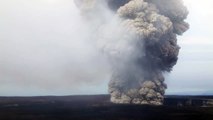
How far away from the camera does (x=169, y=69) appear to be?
76.0 m

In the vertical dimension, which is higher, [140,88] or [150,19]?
[150,19]

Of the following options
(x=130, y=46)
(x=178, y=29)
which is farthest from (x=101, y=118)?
(x=178, y=29)

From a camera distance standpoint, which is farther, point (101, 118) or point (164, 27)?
point (164, 27)

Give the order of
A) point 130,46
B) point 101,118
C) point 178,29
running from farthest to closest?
point 178,29 → point 130,46 → point 101,118

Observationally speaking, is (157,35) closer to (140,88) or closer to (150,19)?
(150,19)

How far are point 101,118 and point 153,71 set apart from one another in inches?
829

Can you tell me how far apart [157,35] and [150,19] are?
296 cm

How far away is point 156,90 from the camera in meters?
73.7

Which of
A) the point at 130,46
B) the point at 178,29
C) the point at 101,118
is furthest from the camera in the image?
the point at 178,29

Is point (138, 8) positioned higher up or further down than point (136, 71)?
higher up

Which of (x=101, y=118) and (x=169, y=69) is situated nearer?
(x=101, y=118)

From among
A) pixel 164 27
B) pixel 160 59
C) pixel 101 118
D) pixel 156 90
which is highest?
pixel 164 27

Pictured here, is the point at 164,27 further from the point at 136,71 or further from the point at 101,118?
the point at 101,118

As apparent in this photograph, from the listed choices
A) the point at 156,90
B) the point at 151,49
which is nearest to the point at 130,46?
the point at 151,49
